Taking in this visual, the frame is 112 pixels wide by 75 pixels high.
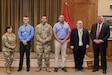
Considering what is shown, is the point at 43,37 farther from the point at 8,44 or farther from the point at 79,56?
the point at 79,56

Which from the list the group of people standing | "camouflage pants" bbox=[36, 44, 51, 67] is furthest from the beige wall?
"camouflage pants" bbox=[36, 44, 51, 67]

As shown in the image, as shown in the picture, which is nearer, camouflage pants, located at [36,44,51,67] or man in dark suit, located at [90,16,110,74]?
man in dark suit, located at [90,16,110,74]

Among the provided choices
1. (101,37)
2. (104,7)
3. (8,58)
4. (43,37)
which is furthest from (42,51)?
(104,7)

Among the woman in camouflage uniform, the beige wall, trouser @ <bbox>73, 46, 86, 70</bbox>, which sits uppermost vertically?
the beige wall

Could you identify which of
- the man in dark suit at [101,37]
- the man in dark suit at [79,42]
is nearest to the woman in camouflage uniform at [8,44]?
the man in dark suit at [79,42]

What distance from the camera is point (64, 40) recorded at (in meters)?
7.54

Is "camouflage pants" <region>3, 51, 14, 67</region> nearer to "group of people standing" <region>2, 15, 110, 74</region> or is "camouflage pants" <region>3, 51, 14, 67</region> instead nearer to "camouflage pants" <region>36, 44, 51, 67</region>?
"group of people standing" <region>2, 15, 110, 74</region>

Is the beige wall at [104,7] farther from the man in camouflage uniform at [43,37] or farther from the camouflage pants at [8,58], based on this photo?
the camouflage pants at [8,58]

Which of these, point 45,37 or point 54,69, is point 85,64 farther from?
point 45,37

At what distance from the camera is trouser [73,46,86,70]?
25.0 ft

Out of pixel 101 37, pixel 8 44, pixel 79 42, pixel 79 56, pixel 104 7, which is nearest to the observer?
pixel 8 44

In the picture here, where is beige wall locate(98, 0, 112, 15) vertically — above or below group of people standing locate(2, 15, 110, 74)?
above

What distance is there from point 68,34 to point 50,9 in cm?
263

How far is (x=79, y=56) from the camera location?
7.70 meters
